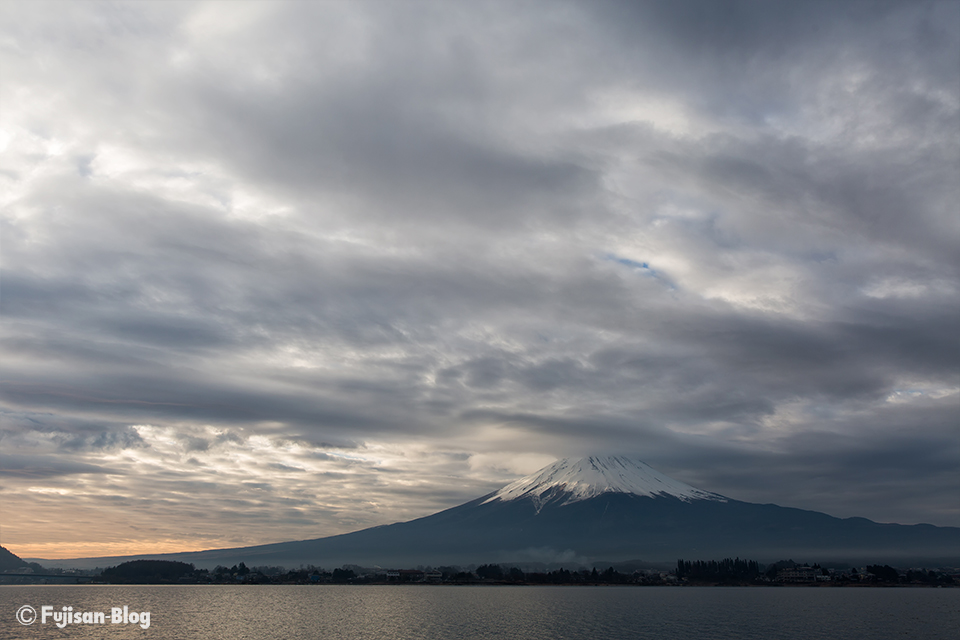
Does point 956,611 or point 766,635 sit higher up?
point 766,635

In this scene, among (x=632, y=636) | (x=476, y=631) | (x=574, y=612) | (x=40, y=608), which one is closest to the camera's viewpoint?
(x=632, y=636)

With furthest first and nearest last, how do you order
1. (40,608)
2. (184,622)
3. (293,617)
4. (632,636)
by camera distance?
(40,608)
(293,617)
(184,622)
(632,636)

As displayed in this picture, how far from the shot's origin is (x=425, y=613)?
146 metres

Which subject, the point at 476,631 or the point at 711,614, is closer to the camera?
the point at 476,631

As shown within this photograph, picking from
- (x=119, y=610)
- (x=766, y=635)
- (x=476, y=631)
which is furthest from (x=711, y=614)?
(x=119, y=610)

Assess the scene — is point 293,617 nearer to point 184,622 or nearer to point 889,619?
point 184,622

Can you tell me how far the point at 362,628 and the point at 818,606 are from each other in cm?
12286

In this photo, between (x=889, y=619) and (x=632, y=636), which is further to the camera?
(x=889, y=619)

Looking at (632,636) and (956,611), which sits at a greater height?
(632,636)

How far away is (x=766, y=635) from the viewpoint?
99.6 m

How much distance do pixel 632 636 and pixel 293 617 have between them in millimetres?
75191

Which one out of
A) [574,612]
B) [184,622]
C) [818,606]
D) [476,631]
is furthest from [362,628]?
[818,606]

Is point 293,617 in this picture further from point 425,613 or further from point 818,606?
point 818,606

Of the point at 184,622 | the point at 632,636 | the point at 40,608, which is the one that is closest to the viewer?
the point at 632,636
